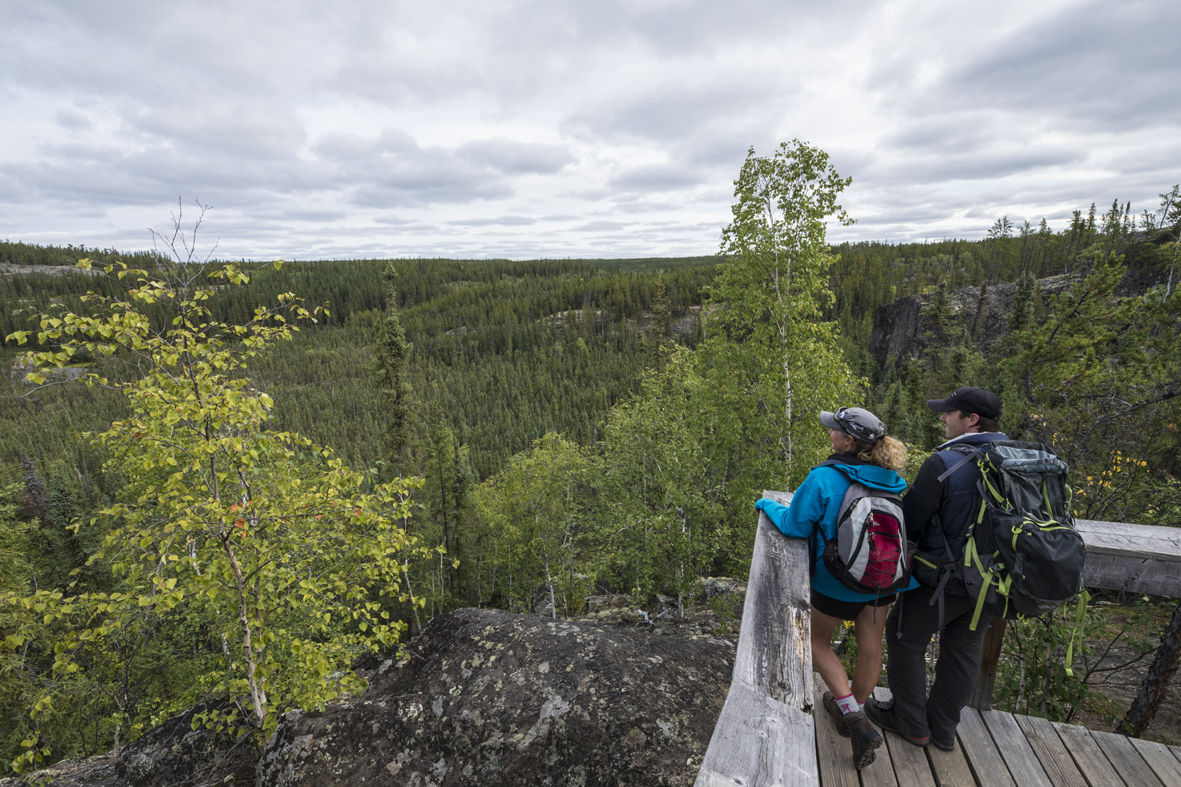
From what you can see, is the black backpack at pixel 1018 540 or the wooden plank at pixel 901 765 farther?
the wooden plank at pixel 901 765

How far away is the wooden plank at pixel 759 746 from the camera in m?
1.65

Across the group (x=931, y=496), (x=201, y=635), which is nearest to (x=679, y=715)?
(x=931, y=496)

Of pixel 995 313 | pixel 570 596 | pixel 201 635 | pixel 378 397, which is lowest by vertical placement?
pixel 378 397

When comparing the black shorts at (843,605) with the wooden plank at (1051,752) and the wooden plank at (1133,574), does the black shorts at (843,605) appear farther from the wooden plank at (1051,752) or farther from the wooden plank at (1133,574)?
the wooden plank at (1133,574)

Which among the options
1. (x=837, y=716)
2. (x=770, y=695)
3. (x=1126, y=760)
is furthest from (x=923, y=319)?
(x=770, y=695)

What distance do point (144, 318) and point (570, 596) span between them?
25927 mm

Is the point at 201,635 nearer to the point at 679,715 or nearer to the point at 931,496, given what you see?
the point at 679,715

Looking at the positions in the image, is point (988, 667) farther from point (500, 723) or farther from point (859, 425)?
point (500, 723)

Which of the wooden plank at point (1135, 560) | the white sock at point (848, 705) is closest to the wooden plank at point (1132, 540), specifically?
the wooden plank at point (1135, 560)

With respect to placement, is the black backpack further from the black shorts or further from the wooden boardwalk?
the wooden boardwalk

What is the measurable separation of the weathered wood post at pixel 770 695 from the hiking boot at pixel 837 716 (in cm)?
90

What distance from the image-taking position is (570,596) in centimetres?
2709

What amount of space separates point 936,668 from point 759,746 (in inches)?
65.0

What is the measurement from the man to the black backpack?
63mm
